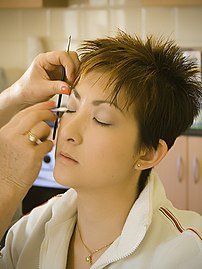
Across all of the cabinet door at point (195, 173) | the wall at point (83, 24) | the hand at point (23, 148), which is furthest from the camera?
the wall at point (83, 24)

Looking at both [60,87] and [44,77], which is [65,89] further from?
[44,77]

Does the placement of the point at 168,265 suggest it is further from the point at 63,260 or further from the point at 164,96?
the point at 164,96

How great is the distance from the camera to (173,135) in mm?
1282

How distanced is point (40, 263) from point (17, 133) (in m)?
0.39

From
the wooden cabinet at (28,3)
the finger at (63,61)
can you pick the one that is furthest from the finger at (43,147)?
the wooden cabinet at (28,3)

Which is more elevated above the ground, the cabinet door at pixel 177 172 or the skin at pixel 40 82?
the skin at pixel 40 82

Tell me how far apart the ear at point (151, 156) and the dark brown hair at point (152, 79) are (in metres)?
0.01

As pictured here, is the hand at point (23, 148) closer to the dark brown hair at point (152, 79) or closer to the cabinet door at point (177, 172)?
the dark brown hair at point (152, 79)

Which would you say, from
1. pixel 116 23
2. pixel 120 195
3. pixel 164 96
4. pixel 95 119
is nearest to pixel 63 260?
pixel 120 195

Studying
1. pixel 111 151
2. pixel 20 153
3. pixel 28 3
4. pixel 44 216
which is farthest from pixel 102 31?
pixel 20 153

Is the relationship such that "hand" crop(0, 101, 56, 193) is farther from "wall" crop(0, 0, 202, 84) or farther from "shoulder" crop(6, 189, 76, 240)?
"wall" crop(0, 0, 202, 84)

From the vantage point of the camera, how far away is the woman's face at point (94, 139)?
116cm

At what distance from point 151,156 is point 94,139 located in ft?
0.61

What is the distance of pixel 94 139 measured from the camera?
117 cm
